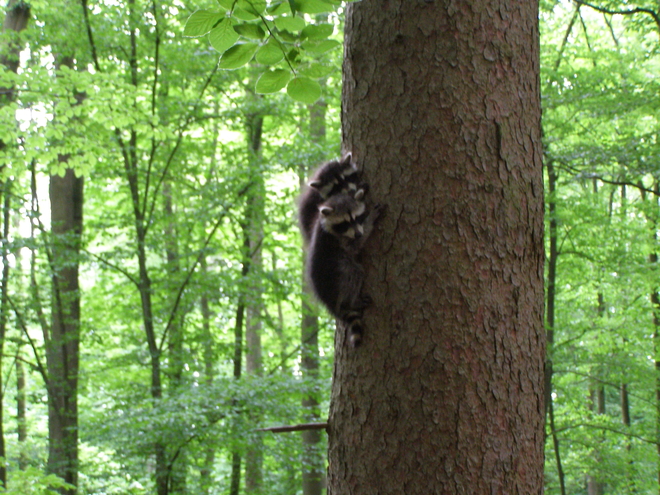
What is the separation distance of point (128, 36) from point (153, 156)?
5.52ft

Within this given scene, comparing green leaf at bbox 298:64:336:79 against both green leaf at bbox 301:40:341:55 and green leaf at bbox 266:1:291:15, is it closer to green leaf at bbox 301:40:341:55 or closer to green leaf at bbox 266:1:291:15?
green leaf at bbox 301:40:341:55

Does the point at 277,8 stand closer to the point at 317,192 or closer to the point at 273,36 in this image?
the point at 273,36

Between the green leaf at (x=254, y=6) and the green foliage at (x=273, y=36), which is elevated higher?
the green leaf at (x=254, y=6)

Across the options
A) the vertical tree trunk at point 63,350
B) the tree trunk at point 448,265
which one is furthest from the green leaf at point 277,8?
the vertical tree trunk at point 63,350

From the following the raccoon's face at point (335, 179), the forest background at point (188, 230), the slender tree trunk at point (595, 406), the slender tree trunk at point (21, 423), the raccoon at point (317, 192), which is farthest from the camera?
the slender tree trunk at point (21, 423)

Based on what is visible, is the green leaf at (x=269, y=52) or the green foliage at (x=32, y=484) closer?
the green leaf at (x=269, y=52)

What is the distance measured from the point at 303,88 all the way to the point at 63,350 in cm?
695

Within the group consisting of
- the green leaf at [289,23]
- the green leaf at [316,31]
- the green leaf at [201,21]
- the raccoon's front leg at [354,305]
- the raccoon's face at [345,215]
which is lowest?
the raccoon's front leg at [354,305]

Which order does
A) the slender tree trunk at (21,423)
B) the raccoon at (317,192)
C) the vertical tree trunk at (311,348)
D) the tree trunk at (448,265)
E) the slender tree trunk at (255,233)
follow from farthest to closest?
the slender tree trunk at (21,423), the vertical tree trunk at (311,348), the slender tree trunk at (255,233), the raccoon at (317,192), the tree trunk at (448,265)

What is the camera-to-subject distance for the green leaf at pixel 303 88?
1.75 metres

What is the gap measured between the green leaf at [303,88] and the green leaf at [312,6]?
276mm

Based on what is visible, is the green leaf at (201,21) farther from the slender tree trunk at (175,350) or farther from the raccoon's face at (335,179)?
the slender tree trunk at (175,350)

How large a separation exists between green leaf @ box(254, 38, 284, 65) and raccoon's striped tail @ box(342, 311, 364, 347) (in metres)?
0.84

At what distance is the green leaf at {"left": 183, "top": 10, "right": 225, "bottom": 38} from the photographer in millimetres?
1538
